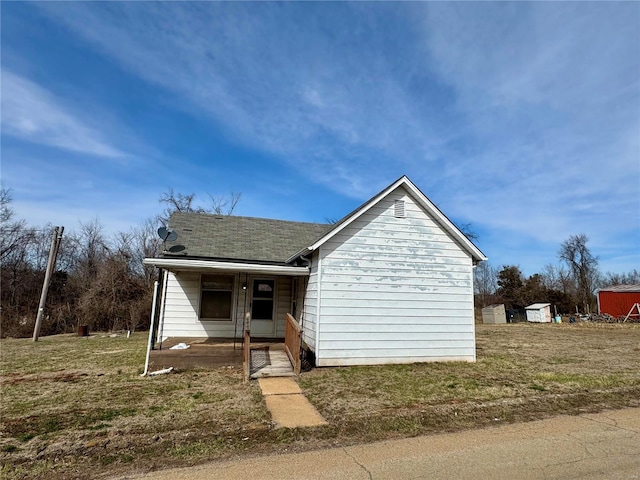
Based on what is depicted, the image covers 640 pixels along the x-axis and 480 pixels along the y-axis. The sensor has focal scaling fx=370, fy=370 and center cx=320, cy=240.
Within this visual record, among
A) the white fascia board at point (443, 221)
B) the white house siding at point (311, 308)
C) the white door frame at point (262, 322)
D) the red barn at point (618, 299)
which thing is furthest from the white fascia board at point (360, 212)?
the red barn at point (618, 299)

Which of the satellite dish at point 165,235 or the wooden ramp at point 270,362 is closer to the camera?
the wooden ramp at point 270,362

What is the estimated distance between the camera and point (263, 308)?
12.4 metres

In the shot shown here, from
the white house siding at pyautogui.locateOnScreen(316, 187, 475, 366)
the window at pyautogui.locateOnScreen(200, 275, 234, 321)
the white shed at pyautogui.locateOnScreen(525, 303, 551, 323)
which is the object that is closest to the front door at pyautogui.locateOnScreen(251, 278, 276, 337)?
the window at pyautogui.locateOnScreen(200, 275, 234, 321)

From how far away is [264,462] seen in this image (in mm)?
4070

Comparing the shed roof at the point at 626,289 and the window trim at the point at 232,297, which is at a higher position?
the shed roof at the point at 626,289

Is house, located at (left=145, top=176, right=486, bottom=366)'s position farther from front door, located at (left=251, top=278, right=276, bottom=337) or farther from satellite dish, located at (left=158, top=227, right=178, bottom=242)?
satellite dish, located at (left=158, top=227, right=178, bottom=242)

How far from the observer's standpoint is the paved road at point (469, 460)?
375 cm

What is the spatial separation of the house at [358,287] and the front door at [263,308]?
33 mm

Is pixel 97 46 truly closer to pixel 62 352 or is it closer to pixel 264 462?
pixel 62 352

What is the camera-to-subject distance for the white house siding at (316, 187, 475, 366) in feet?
32.3

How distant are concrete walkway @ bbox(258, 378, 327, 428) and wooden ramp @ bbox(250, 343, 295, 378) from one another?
34cm

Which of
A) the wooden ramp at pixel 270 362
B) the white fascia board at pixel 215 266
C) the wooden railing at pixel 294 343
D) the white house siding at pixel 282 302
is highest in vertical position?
the white fascia board at pixel 215 266

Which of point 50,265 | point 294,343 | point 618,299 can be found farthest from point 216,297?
point 618,299

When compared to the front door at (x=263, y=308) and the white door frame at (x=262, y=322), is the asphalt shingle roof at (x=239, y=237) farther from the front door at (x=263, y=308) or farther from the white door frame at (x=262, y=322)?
the front door at (x=263, y=308)
